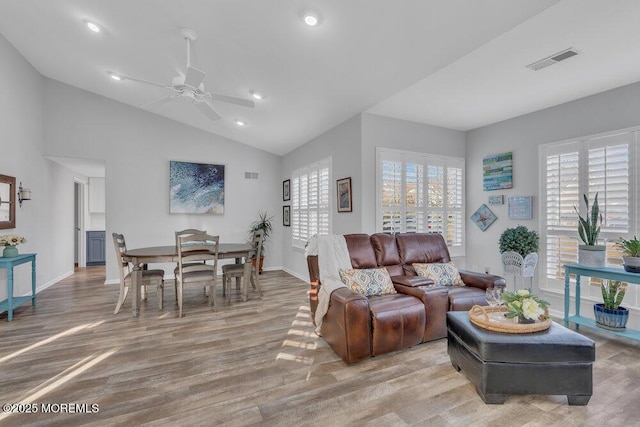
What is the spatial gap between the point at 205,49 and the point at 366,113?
86.4 inches

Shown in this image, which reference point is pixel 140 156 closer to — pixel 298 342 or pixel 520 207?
pixel 298 342

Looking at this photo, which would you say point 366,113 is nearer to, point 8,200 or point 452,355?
point 452,355

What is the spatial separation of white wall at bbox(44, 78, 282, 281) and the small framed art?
699 mm

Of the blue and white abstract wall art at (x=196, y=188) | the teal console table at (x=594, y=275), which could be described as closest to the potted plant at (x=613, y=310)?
the teal console table at (x=594, y=275)

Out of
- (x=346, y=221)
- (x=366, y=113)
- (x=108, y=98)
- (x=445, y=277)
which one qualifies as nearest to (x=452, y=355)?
(x=445, y=277)

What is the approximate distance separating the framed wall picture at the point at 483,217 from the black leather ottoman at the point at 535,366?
2930mm

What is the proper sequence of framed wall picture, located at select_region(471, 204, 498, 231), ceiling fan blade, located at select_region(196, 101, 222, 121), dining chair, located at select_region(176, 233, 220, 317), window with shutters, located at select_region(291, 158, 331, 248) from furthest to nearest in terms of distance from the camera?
window with shutters, located at select_region(291, 158, 331, 248) < framed wall picture, located at select_region(471, 204, 498, 231) < dining chair, located at select_region(176, 233, 220, 317) < ceiling fan blade, located at select_region(196, 101, 222, 121)

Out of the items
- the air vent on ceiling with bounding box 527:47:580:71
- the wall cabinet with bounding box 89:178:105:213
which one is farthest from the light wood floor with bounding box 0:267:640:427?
the wall cabinet with bounding box 89:178:105:213

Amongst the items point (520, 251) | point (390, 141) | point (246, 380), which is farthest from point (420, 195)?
point (246, 380)

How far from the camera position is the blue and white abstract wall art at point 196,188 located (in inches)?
233

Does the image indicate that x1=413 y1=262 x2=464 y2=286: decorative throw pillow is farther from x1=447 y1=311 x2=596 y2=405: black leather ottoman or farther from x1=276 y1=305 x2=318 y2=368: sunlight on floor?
x1=276 y1=305 x2=318 y2=368: sunlight on floor

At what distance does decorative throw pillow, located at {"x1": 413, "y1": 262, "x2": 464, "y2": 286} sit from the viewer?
3.27m

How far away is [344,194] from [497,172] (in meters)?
2.37

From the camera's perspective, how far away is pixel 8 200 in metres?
4.05
